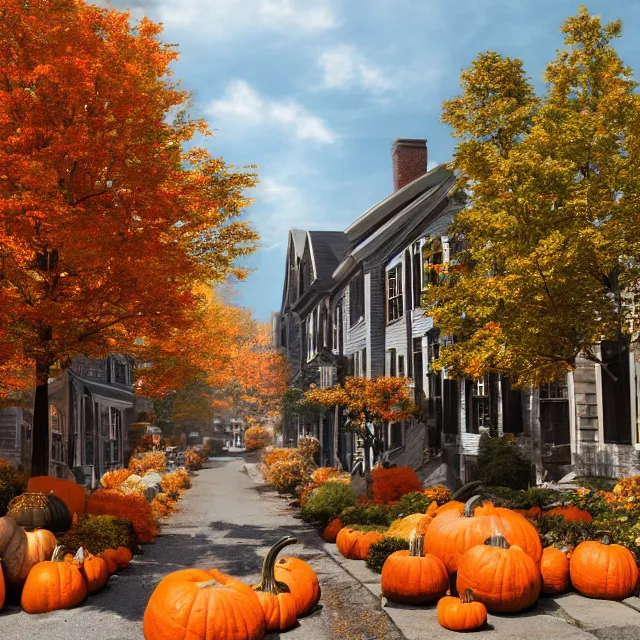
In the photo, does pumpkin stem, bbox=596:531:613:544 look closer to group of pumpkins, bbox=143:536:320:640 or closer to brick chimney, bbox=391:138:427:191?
group of pumpkins, bbox=143:536:320:640

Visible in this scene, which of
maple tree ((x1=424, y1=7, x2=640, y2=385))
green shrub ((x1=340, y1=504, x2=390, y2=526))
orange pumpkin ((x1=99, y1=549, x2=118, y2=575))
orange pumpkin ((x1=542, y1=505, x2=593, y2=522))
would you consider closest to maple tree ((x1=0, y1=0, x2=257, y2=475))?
orange pumpkin ((x1=99, y1=549, x2=118, y2=575))

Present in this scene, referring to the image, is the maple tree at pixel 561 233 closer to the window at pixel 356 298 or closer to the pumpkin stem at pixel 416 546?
the pumpkin stem at pixel 416 546

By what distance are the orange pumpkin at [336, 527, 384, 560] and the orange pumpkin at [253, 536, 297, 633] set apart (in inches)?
162

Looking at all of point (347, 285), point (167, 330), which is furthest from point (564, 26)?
point (347, 285)

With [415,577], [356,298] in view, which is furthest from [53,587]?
[356,298]

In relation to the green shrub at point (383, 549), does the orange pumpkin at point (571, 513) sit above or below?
above

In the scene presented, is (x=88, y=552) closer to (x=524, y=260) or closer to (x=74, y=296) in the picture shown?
(x=74, y=296)

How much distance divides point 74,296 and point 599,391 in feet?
36.4

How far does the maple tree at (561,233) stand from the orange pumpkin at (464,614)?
6.98 m

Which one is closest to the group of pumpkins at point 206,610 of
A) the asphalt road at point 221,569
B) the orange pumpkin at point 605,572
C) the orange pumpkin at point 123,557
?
the asphalt road at point 221,569

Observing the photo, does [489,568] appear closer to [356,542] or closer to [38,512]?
[356,542]

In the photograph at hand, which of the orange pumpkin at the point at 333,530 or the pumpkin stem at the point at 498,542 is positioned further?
the orange pumpkin at the point at 333,530

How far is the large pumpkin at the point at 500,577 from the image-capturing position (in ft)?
29.3

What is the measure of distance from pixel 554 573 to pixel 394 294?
18.0m
